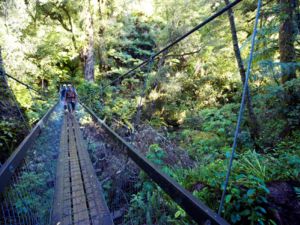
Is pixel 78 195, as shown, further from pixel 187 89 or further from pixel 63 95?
pixel 187 89

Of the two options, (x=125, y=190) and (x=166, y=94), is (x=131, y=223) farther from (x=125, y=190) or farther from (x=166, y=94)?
(x=166, y=94)

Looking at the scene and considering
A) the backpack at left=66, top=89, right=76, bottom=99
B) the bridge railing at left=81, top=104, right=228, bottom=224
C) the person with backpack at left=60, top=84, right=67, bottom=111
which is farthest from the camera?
the person with backpack at left=60, top=84, right=67, bottom=111

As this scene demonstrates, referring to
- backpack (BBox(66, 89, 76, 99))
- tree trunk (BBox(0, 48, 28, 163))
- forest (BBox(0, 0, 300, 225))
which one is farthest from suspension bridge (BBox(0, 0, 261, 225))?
backpack (BBox(66, 89, 76, 99))

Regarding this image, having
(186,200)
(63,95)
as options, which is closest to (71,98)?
(63,95)

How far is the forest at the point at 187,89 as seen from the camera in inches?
69.0

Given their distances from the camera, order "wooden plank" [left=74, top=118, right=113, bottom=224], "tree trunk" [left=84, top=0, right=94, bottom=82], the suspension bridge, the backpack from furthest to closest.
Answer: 1. "tree trunk" [left=84, top=0, right=94, bottom=82]
2. the backpack
3. "wooden plank" [left=74, top=118, right=113, bottom=224]
4. the suspension bridge

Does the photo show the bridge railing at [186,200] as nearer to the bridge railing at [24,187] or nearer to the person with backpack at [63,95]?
the bridge railing at [24,187]

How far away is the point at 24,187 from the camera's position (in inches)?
49.9

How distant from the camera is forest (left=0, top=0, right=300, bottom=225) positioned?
1.75m

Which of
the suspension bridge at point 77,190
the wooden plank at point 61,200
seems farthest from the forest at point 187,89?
the wooden plank at point 61,200

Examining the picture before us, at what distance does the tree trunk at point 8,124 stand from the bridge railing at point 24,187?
1182mm

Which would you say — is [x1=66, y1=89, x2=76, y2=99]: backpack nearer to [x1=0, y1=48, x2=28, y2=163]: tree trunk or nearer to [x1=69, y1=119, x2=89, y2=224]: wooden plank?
[x1=0, y1=48, x2=28, y2=163]: tree trunk

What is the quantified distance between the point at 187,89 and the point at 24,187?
305 inches

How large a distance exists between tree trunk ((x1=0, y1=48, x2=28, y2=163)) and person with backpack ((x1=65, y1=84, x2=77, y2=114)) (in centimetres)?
307
